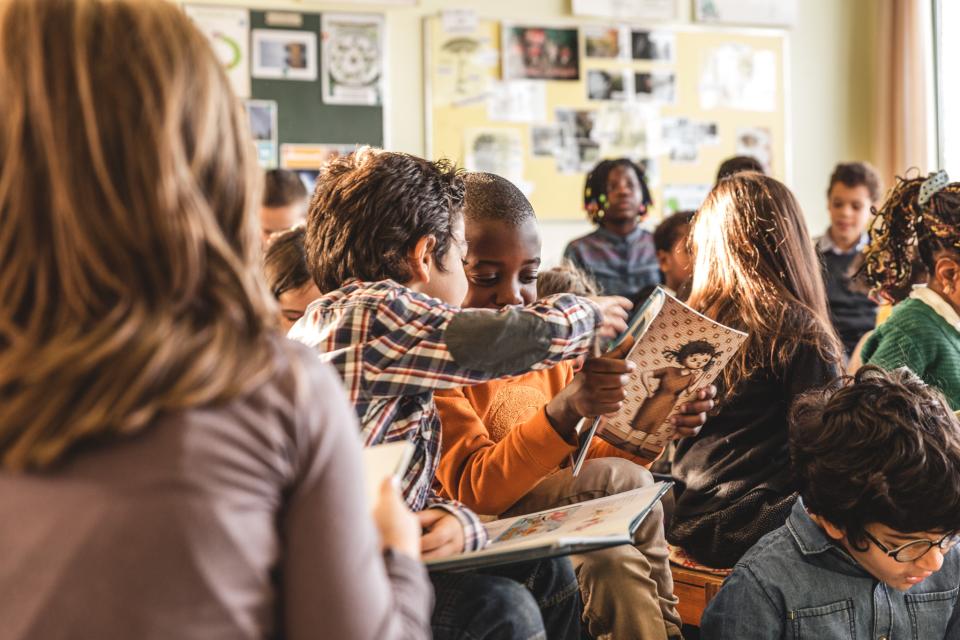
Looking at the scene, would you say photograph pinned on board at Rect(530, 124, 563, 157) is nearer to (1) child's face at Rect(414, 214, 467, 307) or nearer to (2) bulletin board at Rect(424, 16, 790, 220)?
(2) bulletin board at Rect(424, 16, 790, 220)

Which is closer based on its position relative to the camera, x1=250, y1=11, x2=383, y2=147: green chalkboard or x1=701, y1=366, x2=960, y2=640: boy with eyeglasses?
x1=701, y1=366, x2=960, y2=640: boy with eyeglasses

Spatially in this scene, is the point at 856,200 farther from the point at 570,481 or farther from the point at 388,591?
the point at 388,591

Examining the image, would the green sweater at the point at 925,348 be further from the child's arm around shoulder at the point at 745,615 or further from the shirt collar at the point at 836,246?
the shirt collar at the point at 836,246

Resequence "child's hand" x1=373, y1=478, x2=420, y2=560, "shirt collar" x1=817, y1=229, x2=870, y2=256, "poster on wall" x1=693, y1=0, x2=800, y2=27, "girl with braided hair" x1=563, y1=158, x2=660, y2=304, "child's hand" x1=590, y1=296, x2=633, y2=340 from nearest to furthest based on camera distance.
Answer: "child's hand" x1=373, y1=478, x2=420, y2=560
"child's hand" x1=590, y1=296, x2=633, y2=340
"girl with braided hair" x1=563, y1=158, x2=660, y2=304
"shirt collar" x1=817, y1=229, x2=870, y2=256
"poster on wall" x1=693, y1=0, x2=800, y2=27

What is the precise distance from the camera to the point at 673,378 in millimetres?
1355

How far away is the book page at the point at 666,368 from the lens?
50.1 inches

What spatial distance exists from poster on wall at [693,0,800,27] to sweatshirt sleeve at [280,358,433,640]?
442cm

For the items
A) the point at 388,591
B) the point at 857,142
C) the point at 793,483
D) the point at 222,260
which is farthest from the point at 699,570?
the point at 857,142

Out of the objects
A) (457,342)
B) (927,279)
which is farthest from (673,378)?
(927,279)

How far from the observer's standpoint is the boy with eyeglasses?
1410 millimetres

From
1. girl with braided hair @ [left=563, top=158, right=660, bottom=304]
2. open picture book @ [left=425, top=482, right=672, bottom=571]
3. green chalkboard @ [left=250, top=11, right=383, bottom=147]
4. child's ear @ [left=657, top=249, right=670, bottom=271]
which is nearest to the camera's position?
open picture book @ [left=425, top=482, right=672, bottom=571]

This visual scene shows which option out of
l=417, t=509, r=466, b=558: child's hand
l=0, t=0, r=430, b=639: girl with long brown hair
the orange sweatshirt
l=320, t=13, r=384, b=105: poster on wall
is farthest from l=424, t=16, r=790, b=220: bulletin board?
l=0, t=0, r=430, b=639: girl with long brown hair

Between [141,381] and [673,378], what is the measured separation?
32.9 inches

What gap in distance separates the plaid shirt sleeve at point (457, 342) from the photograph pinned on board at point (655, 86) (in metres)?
3.72
